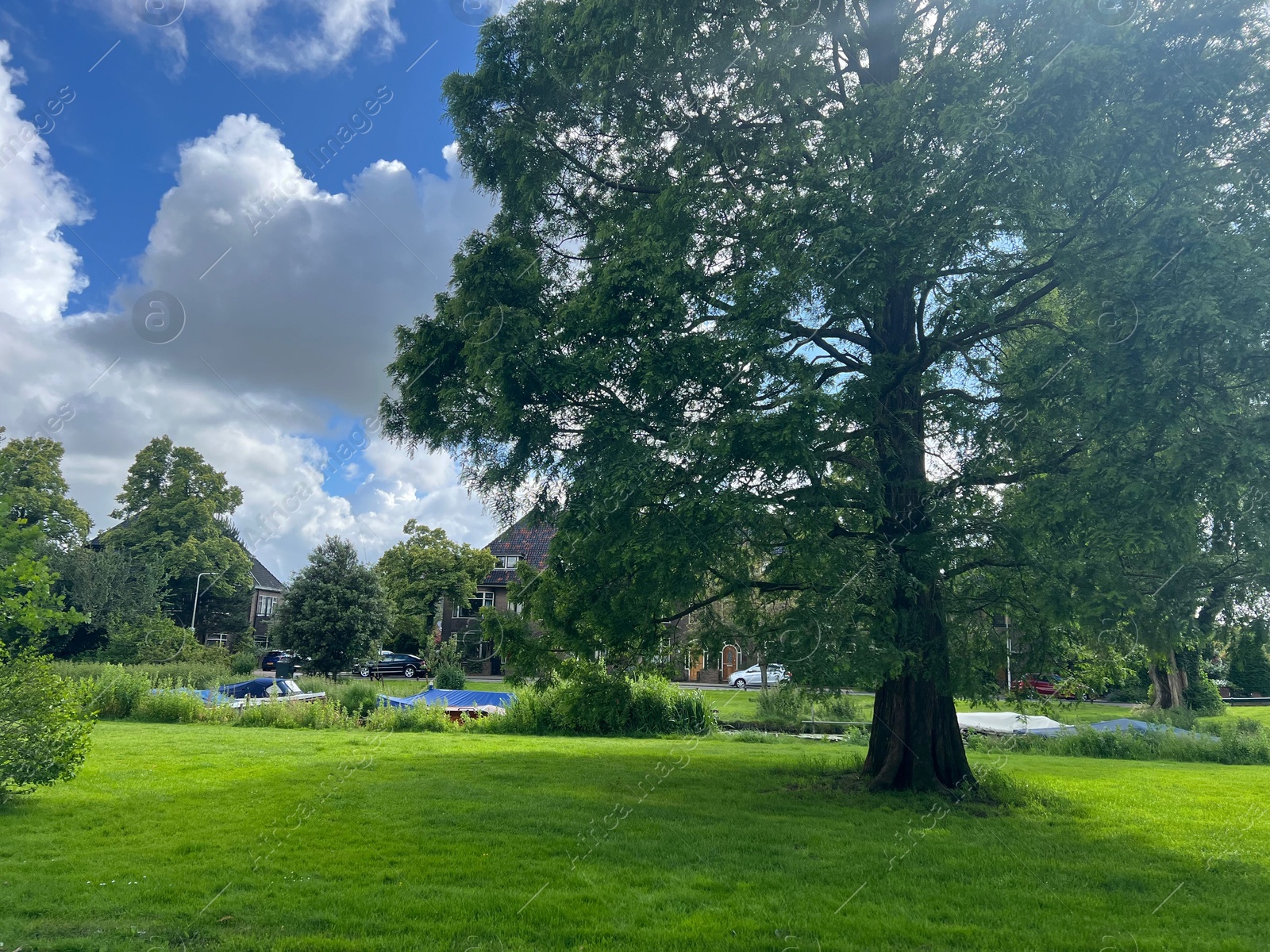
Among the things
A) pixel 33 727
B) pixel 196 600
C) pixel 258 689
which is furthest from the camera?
pixel 196 600

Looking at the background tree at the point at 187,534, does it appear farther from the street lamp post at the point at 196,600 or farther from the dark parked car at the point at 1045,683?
the dark parked car at the point at 1045,683

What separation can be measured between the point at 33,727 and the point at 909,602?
10002 mm

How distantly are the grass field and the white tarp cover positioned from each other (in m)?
8.88

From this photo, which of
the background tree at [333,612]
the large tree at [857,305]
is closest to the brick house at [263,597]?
the background tree at [333,612]

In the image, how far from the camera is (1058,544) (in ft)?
30.2

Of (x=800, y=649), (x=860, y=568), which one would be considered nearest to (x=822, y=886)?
(x=800, y=649)

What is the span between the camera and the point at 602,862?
7.17 meters

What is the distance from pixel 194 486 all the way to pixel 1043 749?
48.4 meters

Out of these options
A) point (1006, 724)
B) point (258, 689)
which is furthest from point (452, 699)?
point (1006, 724)

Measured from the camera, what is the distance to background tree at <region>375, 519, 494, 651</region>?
5028cm

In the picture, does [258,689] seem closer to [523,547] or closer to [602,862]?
[523,547]

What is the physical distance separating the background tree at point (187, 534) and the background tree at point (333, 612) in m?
15.1

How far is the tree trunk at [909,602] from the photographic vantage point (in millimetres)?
9734

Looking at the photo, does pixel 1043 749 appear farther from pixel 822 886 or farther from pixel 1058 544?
pixel 822 886
